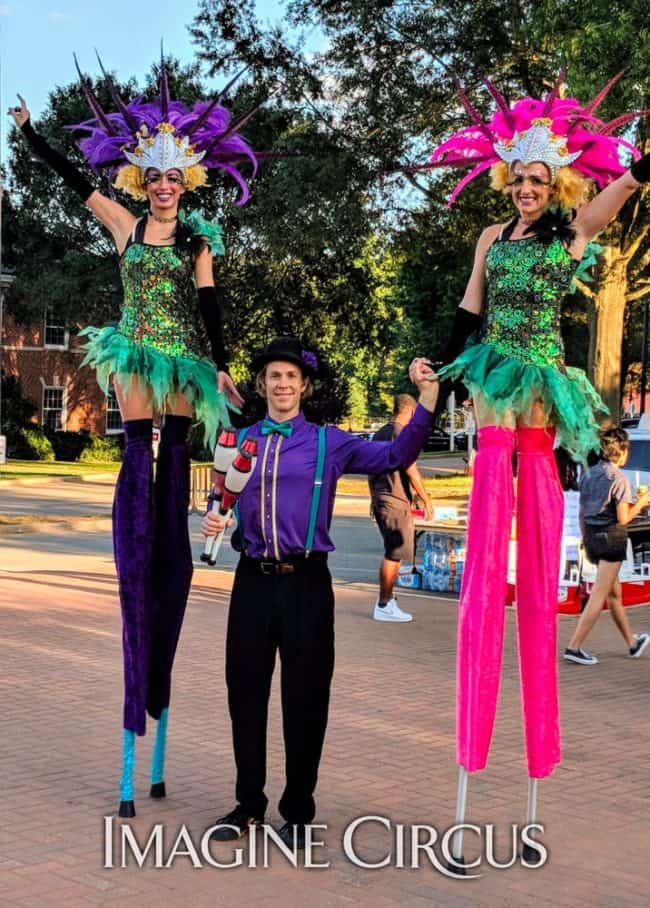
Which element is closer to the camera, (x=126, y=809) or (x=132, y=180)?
(x=126, y=809)

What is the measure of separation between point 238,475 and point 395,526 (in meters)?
6.52

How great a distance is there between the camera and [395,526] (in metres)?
11.9

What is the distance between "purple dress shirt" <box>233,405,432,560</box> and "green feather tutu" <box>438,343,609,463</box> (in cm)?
26

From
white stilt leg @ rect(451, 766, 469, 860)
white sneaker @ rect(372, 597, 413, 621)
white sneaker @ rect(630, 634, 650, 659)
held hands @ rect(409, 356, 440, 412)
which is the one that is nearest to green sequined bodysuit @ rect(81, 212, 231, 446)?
held hands @ rect(409, 356, 440, 412)

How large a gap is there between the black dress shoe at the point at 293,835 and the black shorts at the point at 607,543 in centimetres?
517

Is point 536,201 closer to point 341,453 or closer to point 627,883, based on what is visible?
point 341,453

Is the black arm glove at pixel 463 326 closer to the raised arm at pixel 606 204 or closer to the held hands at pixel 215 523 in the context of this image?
the raised arm at pixel 606 204

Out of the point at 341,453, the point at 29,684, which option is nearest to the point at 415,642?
the point at 29,684

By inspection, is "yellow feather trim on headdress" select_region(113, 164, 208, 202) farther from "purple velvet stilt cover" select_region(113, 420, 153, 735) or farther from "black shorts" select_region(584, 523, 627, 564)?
"black shorts" select_region(584, 523, 627, 564)

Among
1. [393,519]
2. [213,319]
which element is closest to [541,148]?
[213,319]

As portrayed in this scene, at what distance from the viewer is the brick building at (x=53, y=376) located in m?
49.5

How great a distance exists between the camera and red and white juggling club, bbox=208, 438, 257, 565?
18.0 feet

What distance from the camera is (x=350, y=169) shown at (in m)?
25.2

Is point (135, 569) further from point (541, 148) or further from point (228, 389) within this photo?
point (541, 148)
